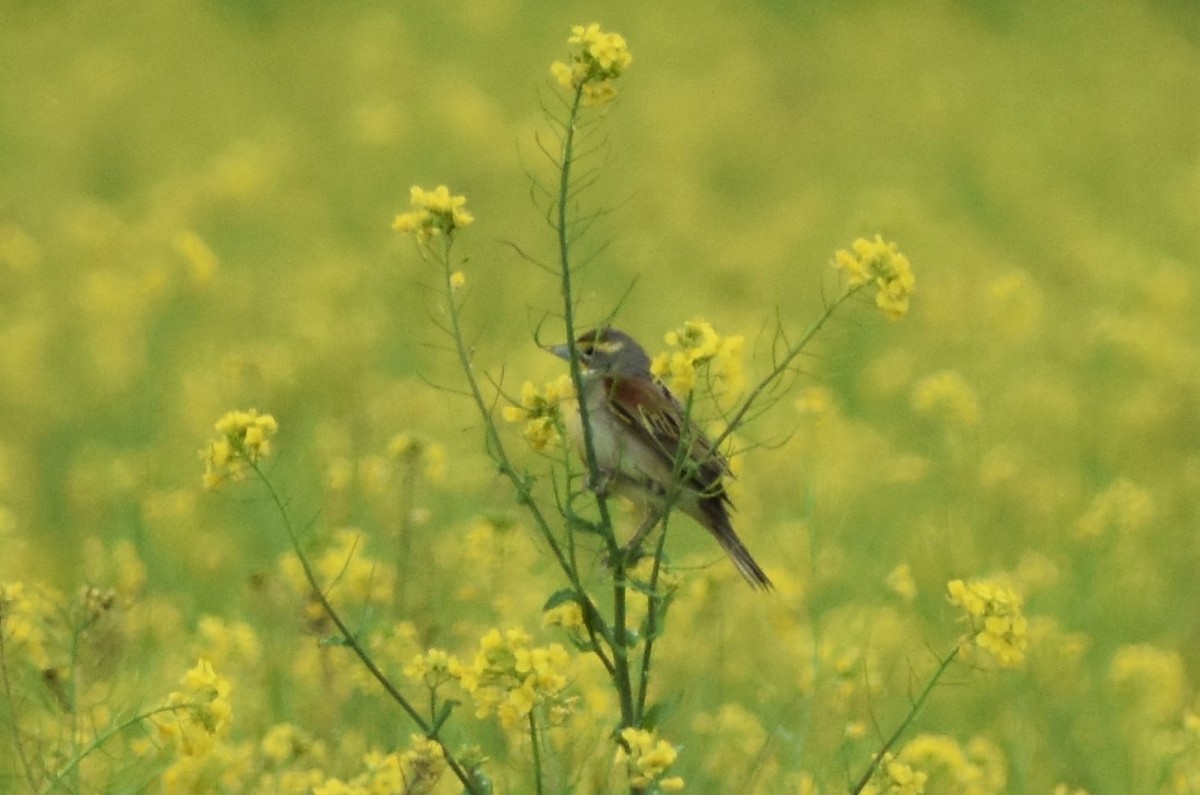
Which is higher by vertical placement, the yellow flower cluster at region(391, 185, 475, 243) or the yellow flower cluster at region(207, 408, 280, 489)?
the yellow flower cluster at region(391, 185, 475, 243)

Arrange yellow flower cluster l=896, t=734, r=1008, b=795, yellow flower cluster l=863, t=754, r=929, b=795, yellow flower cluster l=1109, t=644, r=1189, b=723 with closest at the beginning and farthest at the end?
yellow flower cluster l=863, t=754, r=929, b=795
yellow flower cluster l=896, t=734, r=1008, b=795
yellow flower cluster l=1109, t=644, r=1189, b=723

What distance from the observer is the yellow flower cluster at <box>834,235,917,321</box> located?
14.0 feet

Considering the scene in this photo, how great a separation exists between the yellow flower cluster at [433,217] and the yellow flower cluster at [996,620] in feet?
3.68

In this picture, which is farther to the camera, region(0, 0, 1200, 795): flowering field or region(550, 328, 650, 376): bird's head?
region(550, 328, 650, 376): bird's head

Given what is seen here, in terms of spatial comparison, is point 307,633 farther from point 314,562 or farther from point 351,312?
point 351,312

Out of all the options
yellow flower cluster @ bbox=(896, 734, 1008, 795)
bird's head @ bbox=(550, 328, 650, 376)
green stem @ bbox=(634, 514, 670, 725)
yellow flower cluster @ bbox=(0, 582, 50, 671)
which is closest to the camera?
green stem @ bbox=(634, 514, 670, 725)

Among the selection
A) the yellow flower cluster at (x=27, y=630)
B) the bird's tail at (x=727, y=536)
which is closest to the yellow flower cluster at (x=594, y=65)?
the yellow flower cluster at (x=27, y=630)

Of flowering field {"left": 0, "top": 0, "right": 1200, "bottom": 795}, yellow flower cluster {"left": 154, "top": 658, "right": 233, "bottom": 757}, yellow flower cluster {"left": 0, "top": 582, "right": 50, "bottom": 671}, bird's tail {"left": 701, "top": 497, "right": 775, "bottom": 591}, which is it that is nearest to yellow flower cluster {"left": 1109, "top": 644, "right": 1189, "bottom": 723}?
flowering field {"left": 0, "top": 0, "right": 1200, "bottom": 795}

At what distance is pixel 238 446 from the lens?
4.22 m

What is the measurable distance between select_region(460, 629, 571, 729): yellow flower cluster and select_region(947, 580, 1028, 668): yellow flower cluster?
75cm

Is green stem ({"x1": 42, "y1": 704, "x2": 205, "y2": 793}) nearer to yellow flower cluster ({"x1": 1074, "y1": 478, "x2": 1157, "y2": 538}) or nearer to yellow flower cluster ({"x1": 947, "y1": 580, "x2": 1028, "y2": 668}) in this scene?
yellow flower cluster ({"x1": 947, "y1": 580, "x2": 1028, "y2": 668})

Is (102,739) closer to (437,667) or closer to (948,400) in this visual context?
(437,667)

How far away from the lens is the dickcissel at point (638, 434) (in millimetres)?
5262

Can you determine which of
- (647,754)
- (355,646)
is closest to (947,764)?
(647,754)
